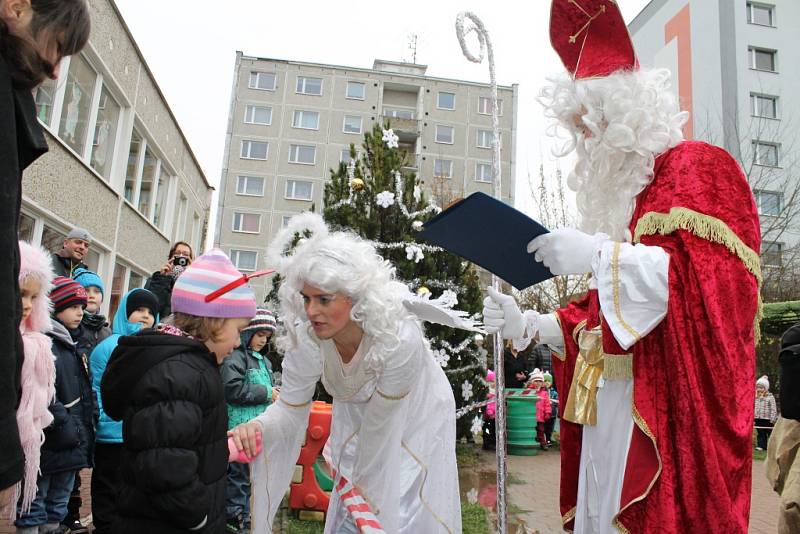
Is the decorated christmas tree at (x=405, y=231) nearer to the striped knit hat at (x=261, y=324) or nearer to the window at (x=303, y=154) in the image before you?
the striped knit hat at (x=261, y=324)

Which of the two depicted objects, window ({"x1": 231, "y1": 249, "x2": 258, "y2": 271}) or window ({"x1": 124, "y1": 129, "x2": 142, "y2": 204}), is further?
window ({"x1": 231, "y1": 249, "x2": 258, "y2": 271})

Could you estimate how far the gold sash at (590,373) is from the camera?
243 centimetres

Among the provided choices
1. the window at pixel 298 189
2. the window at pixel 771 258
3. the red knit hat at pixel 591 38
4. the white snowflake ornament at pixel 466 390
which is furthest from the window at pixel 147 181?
the window at pixel 298 189

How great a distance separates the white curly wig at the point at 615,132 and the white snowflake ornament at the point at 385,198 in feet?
15.2

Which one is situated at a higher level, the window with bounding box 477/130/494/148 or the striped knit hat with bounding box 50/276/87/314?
the window with bounding box 477/130/494/148

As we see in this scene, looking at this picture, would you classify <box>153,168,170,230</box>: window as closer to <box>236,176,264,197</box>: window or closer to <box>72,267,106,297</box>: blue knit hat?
<box>72,267,106,297</box>: blue knit hat

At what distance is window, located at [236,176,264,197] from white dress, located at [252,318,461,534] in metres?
34.9

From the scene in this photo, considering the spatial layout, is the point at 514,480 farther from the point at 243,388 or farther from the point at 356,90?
the point at 356,90

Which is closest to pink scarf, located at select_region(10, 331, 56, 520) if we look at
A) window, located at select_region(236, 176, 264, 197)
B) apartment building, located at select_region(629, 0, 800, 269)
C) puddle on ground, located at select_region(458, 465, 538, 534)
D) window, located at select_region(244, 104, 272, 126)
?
puddle on ground, located at select_region(458, 465, 538, 534)

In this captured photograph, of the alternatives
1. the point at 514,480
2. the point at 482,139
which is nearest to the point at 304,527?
the point at 514,480

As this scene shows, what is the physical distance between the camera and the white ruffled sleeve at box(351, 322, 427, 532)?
9.13 ft

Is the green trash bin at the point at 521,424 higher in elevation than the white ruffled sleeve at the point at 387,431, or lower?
lower

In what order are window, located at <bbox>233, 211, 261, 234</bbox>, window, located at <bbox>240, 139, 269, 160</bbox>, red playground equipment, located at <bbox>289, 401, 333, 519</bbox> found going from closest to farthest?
red playground equipment, located at <bbox>289, 401, 333, 519</bbox>, window, located at <bbox>233, 211, 261, 234</bbox>, window, located at <bbox>240, 139, 269, 160</bbox>

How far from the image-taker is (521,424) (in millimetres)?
9766
